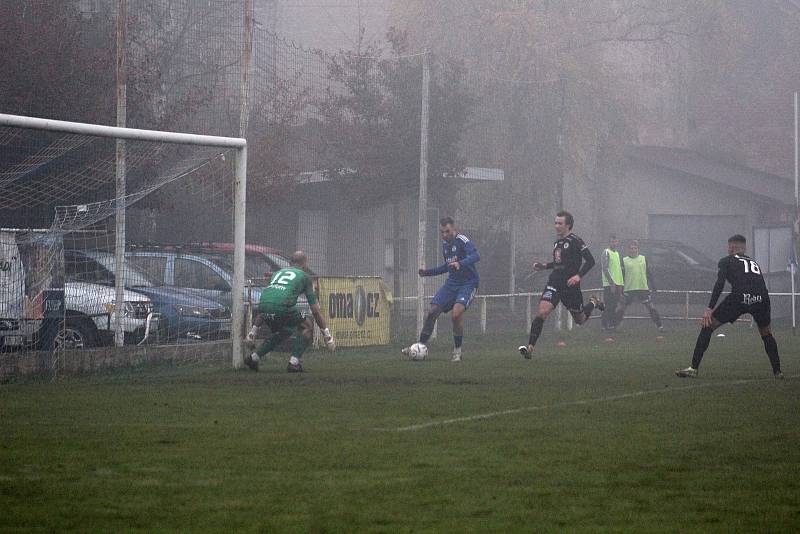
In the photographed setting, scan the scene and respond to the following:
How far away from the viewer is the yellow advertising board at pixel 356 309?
851 inches

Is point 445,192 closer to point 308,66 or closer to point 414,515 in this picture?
point 308,66

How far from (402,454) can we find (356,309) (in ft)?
46.0

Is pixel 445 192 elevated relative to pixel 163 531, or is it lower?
elevated

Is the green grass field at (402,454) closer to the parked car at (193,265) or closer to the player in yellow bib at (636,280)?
the parked car at (193,265)

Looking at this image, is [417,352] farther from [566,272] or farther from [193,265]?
[193,265]

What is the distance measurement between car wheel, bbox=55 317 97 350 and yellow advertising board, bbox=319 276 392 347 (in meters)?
5.98

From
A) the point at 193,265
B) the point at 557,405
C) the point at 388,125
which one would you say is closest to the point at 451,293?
the point at 193,265

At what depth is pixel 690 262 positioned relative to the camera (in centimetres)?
3656

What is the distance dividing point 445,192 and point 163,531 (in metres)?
22.3

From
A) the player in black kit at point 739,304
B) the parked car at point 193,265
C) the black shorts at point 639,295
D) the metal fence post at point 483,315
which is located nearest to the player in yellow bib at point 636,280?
the black shorts at point 639,295

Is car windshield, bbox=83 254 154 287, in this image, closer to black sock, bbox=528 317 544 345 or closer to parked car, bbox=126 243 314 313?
parked car, bbox=126 243 314 313

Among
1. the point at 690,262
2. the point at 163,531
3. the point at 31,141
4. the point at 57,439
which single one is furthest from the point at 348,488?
the point at 690,262

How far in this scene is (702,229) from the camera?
1747 inches

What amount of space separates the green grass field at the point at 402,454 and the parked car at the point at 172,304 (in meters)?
1.73
